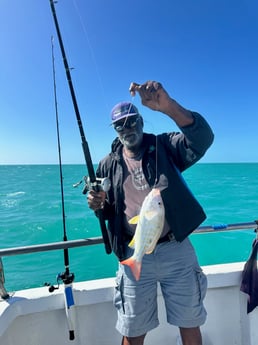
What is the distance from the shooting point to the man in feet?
5.78

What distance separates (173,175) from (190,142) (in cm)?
27

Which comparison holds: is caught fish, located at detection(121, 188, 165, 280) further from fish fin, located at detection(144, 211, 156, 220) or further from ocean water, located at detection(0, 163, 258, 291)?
ocean water, located at detection(0, 163, 258, 291)

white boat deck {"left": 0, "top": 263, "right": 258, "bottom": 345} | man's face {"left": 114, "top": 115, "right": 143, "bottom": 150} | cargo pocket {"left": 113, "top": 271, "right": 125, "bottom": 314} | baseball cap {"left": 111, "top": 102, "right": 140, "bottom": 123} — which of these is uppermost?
baseball cap {"left": 111, "top": 102, "right": 140, "bottom": 123}

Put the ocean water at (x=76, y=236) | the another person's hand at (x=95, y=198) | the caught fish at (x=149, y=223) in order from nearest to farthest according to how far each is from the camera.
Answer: the caught fish at (x=149, y=223)
the another person's hand at (x=95, y=198)
the ocean water at (x=76, y=236)

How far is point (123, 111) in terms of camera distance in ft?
6.59

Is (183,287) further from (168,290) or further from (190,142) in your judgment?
(190,142)

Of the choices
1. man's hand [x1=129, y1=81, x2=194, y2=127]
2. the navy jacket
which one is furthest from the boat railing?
man's hand [x1=129, y1=81, x2=194, y2=127]

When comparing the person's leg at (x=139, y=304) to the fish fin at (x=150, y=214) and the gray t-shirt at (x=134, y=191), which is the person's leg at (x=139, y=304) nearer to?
the gray t-shirt at (x=134, y=191)

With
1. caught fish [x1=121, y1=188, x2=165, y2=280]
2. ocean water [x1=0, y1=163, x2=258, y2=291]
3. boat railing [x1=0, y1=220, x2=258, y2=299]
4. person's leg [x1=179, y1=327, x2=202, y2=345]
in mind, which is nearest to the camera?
caught fish [x1=121, y1=188, x2=165, y2=280]

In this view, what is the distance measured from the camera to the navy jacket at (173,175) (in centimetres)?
178

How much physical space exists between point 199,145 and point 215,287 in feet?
4.66

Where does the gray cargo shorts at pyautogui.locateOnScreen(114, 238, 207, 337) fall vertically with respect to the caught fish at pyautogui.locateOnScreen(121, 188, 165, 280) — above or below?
below

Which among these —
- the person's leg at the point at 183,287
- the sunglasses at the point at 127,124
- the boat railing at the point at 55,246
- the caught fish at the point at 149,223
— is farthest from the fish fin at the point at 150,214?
the boat railing at the point at 55,246

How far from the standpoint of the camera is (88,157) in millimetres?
2422
